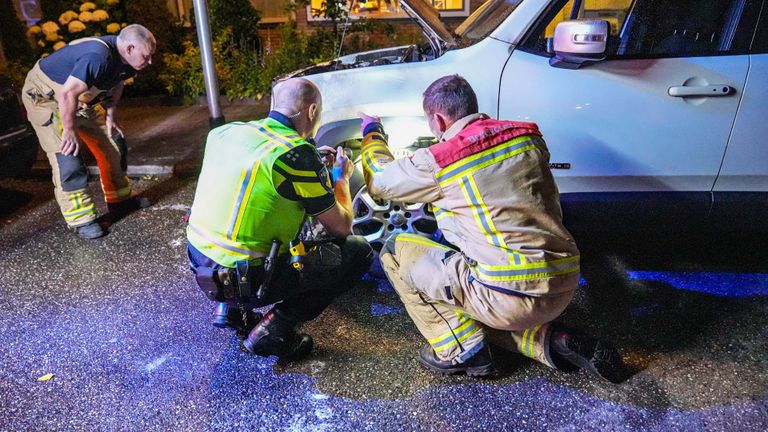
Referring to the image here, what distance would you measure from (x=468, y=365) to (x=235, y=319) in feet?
3.84

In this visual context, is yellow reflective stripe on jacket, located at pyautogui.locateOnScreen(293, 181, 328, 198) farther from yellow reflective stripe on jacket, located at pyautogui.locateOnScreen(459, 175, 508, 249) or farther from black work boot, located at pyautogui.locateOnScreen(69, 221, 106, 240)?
black work boot, located at pyautogui.locateOnScreen(69, 221, 106, 240)

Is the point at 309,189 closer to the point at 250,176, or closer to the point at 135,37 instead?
the point at 250,176

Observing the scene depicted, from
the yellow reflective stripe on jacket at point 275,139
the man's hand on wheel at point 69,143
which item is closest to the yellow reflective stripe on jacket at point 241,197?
the yellow reflective stripe on jacket at point 275,139

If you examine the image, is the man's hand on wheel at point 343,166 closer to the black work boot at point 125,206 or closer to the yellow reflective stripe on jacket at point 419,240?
the yellow reflective stripe on jacket at point 419,240

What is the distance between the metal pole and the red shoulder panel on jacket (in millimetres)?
3771

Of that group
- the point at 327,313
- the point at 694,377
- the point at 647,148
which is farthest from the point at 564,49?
the point at 327,313

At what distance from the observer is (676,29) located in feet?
9.89

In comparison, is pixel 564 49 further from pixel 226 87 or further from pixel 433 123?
pixel 226 87

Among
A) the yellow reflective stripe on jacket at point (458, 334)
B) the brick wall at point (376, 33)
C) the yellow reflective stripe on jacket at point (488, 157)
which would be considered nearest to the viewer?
the yellow reflective stripe on jacket at point (488, 157)

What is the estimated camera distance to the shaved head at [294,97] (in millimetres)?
2527

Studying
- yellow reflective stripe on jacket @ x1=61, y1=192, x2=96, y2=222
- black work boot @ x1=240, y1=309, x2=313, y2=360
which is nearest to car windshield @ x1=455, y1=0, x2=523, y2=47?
black work boot @ x1=240, y1=309, x2=313, y2=360

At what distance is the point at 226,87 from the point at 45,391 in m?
7.51

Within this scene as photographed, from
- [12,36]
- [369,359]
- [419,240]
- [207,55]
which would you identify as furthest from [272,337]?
[12,36]

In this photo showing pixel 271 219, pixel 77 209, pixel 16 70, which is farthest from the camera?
pixel 16 70
